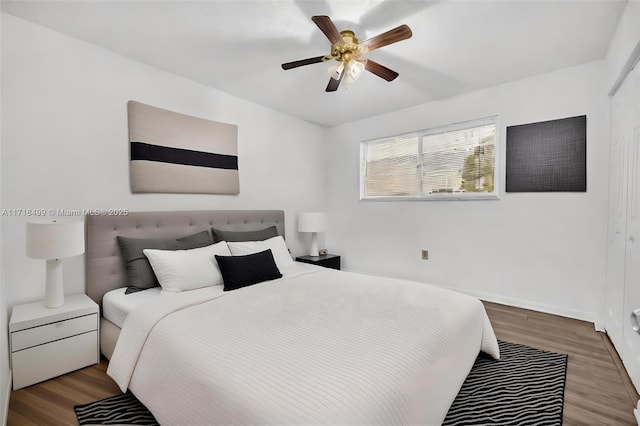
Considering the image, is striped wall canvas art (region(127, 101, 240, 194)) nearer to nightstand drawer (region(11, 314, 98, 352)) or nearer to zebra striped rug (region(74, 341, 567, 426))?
nightstand drawer (region(11, 314, 98, 352))

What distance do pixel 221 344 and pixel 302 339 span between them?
1.24 ft

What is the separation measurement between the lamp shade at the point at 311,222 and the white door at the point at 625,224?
9.63 feet

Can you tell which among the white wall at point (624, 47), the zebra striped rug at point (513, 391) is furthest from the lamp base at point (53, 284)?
the white wall at point (624, 47)

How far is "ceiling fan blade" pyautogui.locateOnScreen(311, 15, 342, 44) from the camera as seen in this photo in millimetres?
1794

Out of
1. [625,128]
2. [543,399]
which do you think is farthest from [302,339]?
[625,128]

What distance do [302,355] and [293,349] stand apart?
0.23 feet

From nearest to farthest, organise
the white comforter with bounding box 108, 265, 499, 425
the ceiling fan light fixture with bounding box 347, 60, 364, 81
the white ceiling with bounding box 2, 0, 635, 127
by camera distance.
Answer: the white comforter with bounding box 108, 265, 499, 425 → the white ceiling with bounding box 2, 0, 635, 127 → the ceiling fan light fixture with bounding box 347, 60, 364, 81

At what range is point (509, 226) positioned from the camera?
3.29 metres

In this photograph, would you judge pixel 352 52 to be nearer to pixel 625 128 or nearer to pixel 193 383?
pixel 625 128

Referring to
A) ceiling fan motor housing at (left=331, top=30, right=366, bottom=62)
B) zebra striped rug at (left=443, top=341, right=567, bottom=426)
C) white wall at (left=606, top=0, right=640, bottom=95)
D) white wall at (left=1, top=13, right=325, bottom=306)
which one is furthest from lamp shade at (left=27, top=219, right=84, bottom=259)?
white wall at (left=606, top=0, right=640, bottom=95)

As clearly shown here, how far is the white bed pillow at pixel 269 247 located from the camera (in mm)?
2854

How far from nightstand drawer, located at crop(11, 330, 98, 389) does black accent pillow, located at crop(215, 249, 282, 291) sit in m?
0.95

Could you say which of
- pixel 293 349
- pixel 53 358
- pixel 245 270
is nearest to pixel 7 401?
pixel 53 358

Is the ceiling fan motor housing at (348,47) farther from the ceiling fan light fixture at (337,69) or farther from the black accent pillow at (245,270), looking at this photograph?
the black accent pillow at (245,270)
